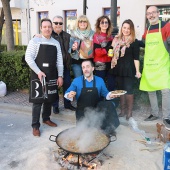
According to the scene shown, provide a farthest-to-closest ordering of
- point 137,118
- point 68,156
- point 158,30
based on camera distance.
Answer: point 137,118, point 158,30, point 68,156

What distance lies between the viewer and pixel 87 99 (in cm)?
401

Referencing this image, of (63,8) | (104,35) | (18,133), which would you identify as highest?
(63,8)

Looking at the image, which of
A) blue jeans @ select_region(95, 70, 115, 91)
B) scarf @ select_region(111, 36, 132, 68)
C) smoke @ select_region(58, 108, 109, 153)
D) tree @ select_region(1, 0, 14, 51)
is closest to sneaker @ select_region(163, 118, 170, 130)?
smoke @ select_region(58, 108, 109, 153)

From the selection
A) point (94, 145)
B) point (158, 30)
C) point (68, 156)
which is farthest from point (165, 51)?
point (68, 156)

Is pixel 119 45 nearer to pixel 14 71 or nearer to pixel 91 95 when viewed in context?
pixel 91 95

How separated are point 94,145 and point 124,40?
6.22 ft

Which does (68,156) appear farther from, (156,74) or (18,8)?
(18,8)

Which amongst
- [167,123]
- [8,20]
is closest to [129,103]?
[167,123]

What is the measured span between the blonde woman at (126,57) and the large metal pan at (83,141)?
46.0 inches

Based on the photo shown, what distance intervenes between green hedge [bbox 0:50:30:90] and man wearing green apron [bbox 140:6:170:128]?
130 inches

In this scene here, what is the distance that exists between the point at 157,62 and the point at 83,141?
181 cm

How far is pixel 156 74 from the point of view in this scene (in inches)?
162

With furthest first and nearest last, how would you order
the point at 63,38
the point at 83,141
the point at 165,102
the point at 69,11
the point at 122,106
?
the point at 69,11 < the point at 122,106 < the point at 63,38 < the point at 165,102 < the point at 83,141

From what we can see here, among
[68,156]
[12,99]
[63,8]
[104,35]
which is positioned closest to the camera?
[68,156]
